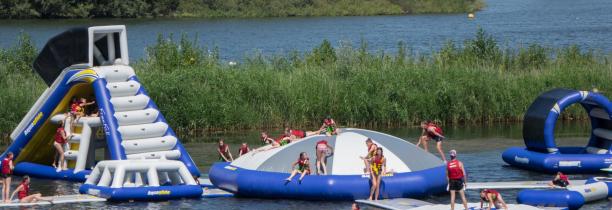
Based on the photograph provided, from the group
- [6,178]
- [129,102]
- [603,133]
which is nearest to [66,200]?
[6,178]

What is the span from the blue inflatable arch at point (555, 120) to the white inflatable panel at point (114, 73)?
13910mm

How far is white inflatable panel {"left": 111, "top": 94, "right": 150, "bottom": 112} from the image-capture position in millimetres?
36500

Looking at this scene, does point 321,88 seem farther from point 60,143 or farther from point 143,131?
point 60,143

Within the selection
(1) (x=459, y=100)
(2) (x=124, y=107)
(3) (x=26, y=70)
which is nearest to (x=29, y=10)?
(3) (x=26, y=70)

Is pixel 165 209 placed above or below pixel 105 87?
below

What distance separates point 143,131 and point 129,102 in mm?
1242

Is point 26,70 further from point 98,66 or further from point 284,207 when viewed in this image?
point 284,207

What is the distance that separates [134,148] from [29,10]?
85.6 m

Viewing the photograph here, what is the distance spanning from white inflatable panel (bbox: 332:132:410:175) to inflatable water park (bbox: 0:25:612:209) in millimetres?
31

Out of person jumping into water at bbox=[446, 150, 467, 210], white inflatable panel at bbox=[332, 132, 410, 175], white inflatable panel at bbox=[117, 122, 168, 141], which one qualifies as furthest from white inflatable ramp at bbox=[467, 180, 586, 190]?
white inflatable panel at bbox=[117, 122, 168, 141]

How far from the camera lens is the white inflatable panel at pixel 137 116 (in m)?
36.2

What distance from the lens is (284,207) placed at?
105 ft

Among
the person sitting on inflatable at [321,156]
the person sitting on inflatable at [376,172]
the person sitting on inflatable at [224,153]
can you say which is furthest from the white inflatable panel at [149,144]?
the person sitting on inflatable at [376,172]

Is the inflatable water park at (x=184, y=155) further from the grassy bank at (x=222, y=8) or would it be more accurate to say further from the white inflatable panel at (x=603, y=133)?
the grassy bank at (x=222, y=8)
